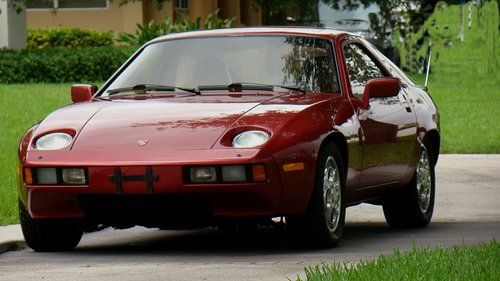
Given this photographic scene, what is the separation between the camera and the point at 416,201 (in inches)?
443

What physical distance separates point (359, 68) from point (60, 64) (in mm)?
18184

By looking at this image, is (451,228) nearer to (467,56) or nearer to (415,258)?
(415,258)

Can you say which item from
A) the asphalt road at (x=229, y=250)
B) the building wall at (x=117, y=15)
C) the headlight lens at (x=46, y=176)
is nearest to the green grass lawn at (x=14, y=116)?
the asphalt road at (x=229, y=250)

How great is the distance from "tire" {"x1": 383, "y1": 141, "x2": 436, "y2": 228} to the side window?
2.49 feet

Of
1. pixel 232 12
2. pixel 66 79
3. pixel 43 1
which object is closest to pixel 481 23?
pixel 66 79

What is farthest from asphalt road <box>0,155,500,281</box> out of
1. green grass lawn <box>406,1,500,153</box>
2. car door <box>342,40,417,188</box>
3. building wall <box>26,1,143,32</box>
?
building wall <box>26,1,143,32</box>

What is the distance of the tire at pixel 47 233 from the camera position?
9414 millimetres

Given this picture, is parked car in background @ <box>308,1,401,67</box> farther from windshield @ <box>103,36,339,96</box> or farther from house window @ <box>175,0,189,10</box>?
windshield @ <box>103,36,339,96</box>

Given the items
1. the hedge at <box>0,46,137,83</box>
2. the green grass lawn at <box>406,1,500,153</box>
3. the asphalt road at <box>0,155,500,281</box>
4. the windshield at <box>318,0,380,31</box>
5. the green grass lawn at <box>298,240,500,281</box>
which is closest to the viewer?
the green grass lawn at <box>298,240,500,281</box>

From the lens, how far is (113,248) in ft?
32.7

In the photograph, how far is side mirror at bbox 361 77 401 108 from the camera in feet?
33.4

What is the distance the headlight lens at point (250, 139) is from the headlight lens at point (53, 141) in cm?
109

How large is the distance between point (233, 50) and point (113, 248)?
165 cm

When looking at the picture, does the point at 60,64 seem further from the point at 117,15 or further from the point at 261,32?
the point at 261,32
